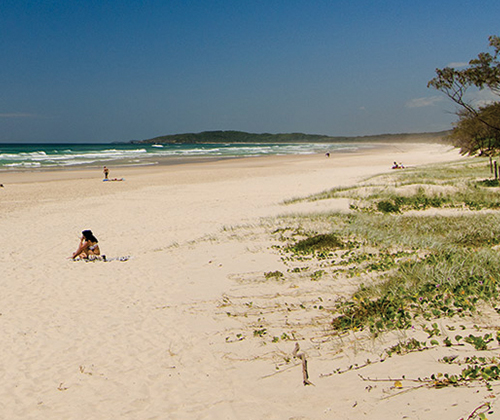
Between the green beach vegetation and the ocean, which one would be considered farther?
the ocean

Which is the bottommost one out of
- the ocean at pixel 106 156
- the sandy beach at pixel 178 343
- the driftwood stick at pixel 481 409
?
the sandy beach at pixel 178 343

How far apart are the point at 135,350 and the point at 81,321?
5.68 feet

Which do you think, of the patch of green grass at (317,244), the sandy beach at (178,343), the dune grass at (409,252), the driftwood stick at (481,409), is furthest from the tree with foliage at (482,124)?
the driftwood stick at (481,409)

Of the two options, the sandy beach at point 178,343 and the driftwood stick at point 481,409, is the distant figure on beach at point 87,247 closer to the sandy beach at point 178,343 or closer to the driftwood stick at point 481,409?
the sandy beach at point 178,343

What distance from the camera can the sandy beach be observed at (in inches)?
183

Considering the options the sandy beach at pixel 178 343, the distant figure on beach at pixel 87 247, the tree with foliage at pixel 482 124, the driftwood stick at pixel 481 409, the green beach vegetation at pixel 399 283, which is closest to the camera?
the driftwood stick at pixel 481 409

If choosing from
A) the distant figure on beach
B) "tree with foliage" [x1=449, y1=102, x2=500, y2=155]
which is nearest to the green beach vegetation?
the distant figure on beach

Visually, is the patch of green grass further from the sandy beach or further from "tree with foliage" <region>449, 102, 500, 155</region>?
"tree with foliage" <region>449, 102, 500, 155</region>

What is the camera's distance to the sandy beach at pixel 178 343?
466cm

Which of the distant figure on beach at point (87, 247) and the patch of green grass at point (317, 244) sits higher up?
the patch of green grass at point (317, 244)

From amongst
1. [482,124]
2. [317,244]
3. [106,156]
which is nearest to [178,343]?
[317,244]

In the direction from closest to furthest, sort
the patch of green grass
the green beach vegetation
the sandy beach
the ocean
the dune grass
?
the sandy beach
the green beach vegetation
the dune grass
the patch of green grass
the ocean

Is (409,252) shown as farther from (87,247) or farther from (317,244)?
(87,247)

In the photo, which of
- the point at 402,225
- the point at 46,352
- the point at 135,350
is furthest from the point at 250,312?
the point at 402,225
